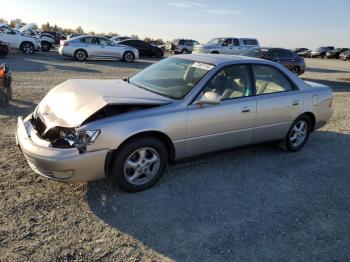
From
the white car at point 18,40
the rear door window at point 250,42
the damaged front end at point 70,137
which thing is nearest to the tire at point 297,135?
the damaged front end at point 70,137

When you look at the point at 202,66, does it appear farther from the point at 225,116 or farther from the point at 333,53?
the point at 333,53

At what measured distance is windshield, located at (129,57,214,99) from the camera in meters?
4.76

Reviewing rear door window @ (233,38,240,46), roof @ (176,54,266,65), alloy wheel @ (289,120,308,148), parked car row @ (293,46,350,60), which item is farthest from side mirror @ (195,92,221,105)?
parked car row @ (293,46,350,60)

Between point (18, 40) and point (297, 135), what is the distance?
21428 mm

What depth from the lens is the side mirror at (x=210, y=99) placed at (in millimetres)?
4438

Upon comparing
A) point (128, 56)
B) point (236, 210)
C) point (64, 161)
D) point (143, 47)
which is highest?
point (143, 47)

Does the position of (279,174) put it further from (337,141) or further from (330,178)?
(337,141)

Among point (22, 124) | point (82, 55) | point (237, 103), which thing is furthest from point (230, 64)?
point (82, 55)

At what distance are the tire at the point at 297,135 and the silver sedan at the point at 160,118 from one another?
0.02 metres

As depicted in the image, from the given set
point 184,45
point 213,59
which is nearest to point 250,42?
point 184,45

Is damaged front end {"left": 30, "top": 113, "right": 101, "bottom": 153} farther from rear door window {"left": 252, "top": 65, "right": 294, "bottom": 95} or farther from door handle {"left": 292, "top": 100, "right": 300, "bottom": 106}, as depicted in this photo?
door handle {"left": 292, "top": 100, "right": 300, "bottom": 106}

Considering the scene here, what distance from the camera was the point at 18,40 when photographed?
75.2 ft

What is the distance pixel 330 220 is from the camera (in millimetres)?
4020

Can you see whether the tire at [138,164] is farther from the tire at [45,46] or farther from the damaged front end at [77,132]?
the tire at [45,46]
